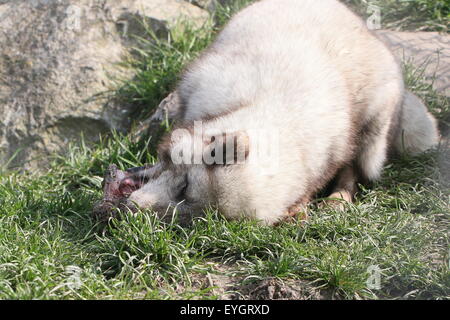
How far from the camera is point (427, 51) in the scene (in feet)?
24.4

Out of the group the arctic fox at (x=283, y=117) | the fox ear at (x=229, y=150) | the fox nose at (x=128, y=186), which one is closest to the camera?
the fox ear at (x=229, y=150)

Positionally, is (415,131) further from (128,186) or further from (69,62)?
(69,62)

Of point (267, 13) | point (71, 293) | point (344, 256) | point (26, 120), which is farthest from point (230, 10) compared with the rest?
point (71, 293)

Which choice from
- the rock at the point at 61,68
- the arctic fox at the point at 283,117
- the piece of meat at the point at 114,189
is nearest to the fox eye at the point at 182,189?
the arctic fox at the point at 283,117

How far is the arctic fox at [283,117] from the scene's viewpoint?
4902mm

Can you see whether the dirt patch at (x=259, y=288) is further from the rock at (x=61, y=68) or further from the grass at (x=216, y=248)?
the rock at (x=61, y=68)

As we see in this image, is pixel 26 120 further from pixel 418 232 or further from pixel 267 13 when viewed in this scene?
pixel 418 232

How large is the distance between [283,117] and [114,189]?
142 cm

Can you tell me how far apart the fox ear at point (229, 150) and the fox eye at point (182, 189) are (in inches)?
8.8

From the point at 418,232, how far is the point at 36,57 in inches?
172

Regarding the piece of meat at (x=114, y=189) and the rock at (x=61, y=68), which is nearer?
the piece of meat at (x=114, y=189)

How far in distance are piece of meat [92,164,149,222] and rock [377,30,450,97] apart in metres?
3.29

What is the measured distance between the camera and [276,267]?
15.1 ft

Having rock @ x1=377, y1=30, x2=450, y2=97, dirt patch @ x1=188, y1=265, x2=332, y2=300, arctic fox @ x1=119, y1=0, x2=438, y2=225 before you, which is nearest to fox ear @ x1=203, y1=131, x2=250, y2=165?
arctic fox @ x1=119, y1=0, x2=438, y2=225
